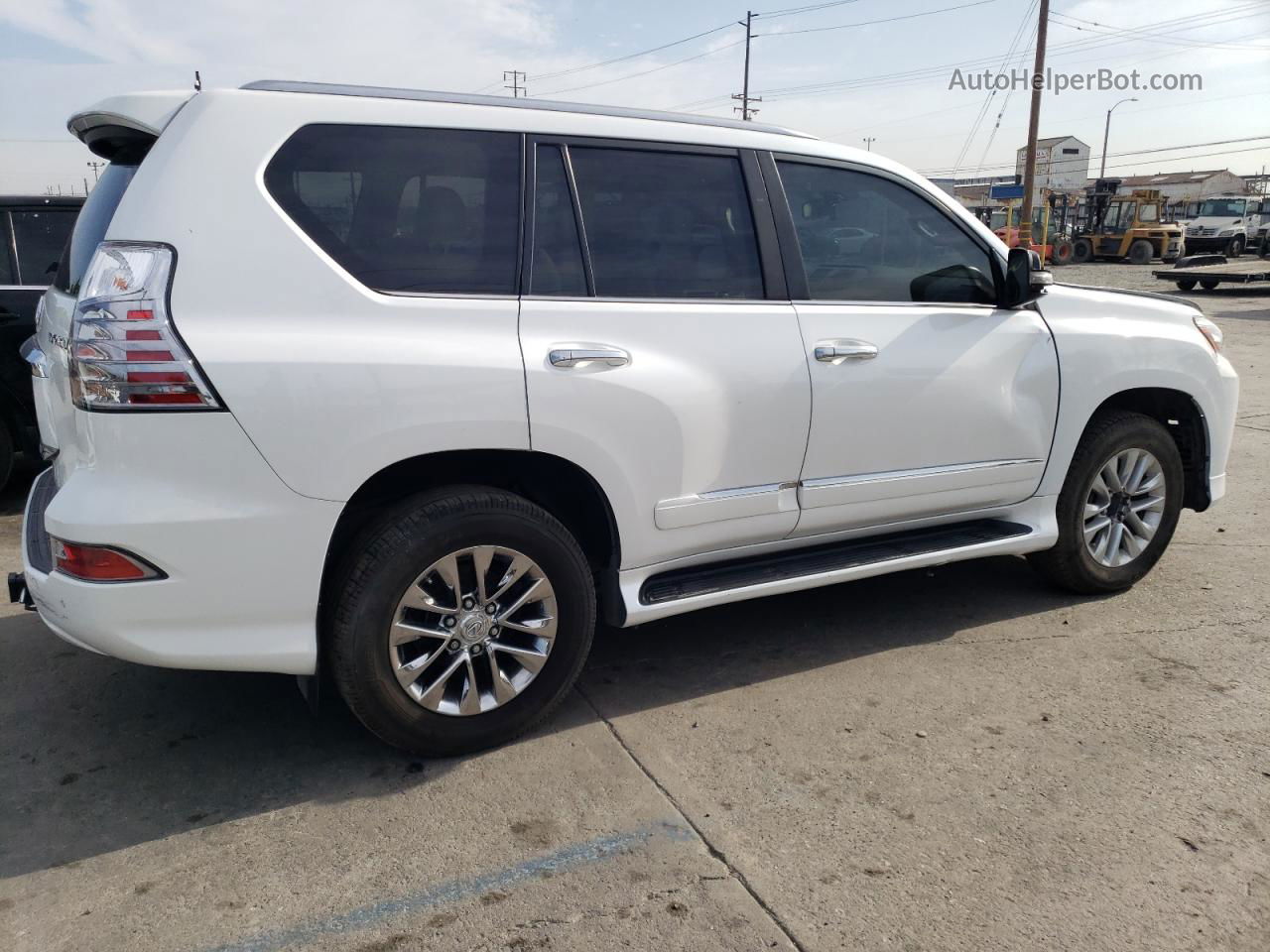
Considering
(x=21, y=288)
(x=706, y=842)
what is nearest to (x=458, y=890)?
(x=706, y=842)

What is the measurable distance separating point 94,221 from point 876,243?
2696 mm

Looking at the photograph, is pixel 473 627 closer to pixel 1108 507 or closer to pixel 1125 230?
pixel 1108 507

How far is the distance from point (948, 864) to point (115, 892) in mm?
2152

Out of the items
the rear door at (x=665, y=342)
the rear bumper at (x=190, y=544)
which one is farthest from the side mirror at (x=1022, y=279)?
the rear bumper at (x=190, y=544)

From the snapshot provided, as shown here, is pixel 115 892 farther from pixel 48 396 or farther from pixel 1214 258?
pixel 1214 258

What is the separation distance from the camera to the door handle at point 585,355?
3.05 meters

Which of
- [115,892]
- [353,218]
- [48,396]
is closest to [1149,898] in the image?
[115,892]

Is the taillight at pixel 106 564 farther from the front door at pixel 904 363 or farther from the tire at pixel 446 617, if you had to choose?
the front door at pixel 904 363

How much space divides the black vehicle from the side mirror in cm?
530

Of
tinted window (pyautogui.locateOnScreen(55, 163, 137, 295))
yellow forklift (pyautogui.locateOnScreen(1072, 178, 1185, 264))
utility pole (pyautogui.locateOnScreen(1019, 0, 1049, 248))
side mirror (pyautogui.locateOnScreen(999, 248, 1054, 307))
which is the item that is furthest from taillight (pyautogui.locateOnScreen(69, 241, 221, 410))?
yellow forklift (pyautogui.locateOnScreen(1072, 178, 1185, 264))

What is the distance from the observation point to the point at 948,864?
8.79ft

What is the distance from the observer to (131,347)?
101 inches

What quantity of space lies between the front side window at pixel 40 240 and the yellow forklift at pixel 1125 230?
40.8 metres

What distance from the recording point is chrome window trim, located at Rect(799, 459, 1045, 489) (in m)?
3.66
